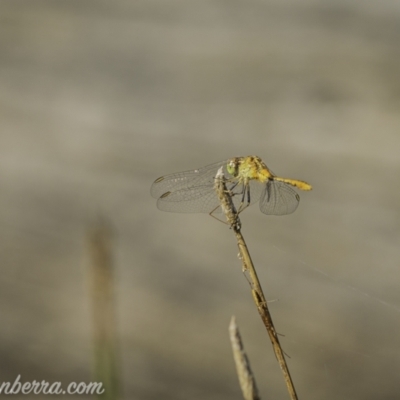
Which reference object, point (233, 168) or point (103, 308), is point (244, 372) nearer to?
point (103, 308)

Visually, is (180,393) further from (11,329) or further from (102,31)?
(102,31)

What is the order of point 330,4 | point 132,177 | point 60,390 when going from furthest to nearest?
point 132,177 → point 60,390 → point 330,4

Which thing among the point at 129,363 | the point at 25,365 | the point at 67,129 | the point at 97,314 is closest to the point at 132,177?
the point at 67,129

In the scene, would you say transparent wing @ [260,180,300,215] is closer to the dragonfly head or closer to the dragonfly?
the dragonfly

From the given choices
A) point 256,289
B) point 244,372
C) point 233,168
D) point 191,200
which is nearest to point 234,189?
point 233,168

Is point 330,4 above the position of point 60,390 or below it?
above

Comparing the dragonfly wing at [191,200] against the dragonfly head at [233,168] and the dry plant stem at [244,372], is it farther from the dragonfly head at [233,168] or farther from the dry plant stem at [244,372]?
the dry plant stem at [244,372]

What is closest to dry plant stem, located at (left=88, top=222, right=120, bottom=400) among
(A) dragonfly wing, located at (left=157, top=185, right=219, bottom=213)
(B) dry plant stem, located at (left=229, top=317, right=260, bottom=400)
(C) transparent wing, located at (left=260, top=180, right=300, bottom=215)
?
(B) dry plant stem, located at (left=229, top=317, right=260, bottom=400)
